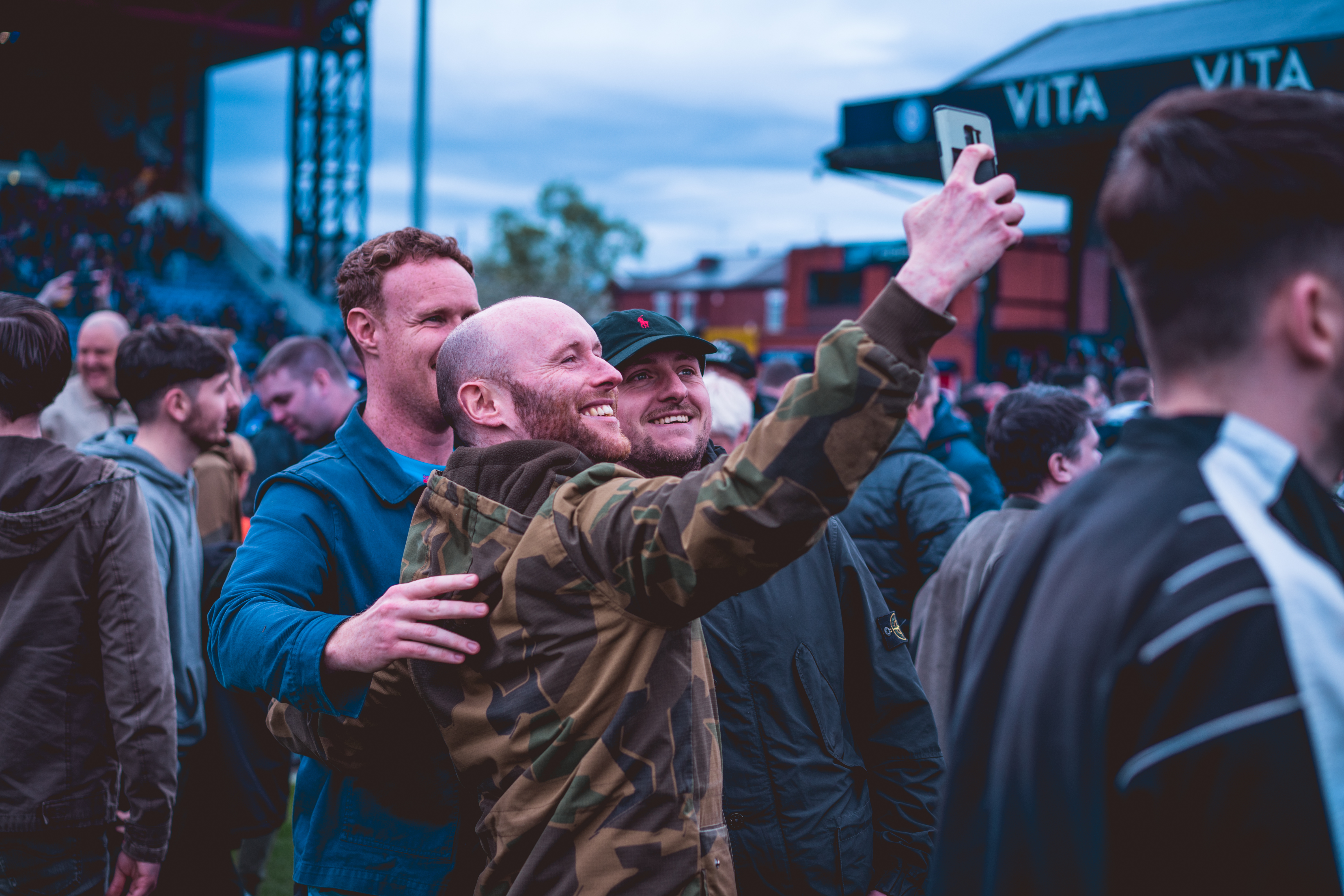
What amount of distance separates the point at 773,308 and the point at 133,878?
48506mm

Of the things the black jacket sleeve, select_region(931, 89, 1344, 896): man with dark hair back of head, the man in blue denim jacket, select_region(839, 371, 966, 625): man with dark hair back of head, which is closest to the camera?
select_region(931, 89, 1344, 896): man with dark hair back of head

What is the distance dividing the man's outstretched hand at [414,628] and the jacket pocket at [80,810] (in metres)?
1.54

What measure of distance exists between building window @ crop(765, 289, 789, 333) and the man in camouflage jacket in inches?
1837

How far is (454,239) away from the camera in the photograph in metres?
2.62

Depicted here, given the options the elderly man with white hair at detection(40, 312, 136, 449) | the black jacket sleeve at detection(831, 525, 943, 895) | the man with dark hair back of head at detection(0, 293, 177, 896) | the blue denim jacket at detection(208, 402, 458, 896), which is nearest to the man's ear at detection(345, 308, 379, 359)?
the blue denim jacket at detection(208, 402, 458, 896)

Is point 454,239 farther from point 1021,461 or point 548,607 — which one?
point 1021,461

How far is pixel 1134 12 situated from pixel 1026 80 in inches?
256

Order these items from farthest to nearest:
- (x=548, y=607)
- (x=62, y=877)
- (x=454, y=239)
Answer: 1. (x=62, y=877)
2. (x=454, y=239)
3. (x=548, y=607)

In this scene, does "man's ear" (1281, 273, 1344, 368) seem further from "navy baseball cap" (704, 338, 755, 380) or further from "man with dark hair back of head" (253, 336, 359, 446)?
"navy baseball cap" (704, 338, 755, 380)

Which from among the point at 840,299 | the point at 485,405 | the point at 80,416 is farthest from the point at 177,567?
the point at 840,299

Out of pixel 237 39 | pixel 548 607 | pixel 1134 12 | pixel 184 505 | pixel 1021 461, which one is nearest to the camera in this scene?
pixel 548 607

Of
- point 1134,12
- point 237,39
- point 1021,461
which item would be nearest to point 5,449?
point 1021,461

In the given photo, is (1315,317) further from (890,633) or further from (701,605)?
(890,633)

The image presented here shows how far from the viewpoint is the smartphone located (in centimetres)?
146
